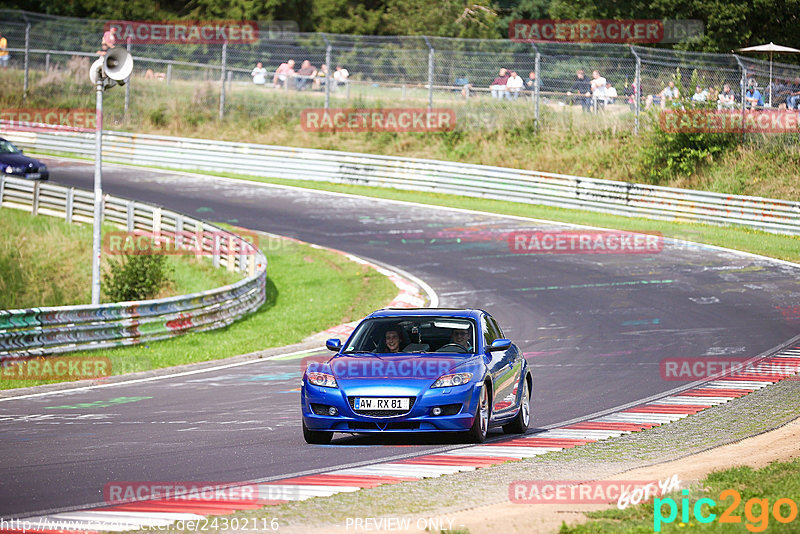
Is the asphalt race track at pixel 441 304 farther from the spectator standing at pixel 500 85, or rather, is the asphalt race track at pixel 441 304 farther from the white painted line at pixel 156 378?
the spectator standing at pixel 500 85

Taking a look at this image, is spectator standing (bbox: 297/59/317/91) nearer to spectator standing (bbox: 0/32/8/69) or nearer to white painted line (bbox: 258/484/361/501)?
spectator standing (bbox: 0/32/8/69)

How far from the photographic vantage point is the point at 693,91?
33844 mm

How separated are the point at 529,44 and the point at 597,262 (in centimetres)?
1256

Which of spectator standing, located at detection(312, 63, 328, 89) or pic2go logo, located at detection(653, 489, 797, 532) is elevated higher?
spectator standing, located at detection(312, 63, 328, 89)

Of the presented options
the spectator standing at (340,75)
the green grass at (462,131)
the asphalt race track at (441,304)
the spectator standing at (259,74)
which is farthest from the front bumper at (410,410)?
the spectator standing at (259,74)

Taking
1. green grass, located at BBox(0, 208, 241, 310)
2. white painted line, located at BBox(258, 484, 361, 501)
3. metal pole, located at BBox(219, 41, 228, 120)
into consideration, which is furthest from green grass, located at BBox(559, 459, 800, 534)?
metal pole, located at BBox(219, 41, 228, 120)

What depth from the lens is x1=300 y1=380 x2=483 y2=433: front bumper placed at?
10195mm

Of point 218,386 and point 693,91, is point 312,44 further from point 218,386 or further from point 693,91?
point 218,386

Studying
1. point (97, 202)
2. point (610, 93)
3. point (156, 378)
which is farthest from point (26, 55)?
point (156, 378)

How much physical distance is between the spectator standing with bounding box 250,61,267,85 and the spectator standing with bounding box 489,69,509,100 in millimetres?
9012

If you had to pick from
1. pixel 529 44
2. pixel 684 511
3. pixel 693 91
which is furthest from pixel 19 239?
pixel 684 511

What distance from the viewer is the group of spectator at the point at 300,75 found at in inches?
1586

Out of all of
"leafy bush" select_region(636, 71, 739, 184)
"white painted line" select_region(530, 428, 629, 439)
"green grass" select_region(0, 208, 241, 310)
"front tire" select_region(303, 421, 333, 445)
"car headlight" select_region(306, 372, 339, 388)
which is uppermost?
"leafy bush" select_region(636, 71, 739, 184)

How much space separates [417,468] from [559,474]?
1187 mm
